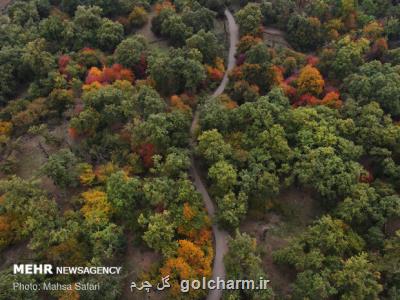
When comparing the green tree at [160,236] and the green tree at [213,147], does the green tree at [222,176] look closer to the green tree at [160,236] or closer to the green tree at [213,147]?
the green tree at [213,147]

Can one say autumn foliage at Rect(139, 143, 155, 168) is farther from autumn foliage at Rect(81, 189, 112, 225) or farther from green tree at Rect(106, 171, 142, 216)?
autumn foliage at Rect(81, 189, 112, 225)

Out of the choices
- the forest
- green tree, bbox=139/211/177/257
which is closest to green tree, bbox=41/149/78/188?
the forest

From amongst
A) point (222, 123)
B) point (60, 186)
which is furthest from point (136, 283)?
point (222, 123)

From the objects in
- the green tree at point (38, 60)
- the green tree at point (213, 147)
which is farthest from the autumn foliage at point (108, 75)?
the green tree at point (213, 147)

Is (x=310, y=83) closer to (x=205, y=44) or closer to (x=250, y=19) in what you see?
(x=205, y=44)

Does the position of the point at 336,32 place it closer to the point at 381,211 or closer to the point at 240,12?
the point at 240,12

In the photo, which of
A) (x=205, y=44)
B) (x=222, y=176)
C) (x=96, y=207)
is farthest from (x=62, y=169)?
(x=205, y=44)
